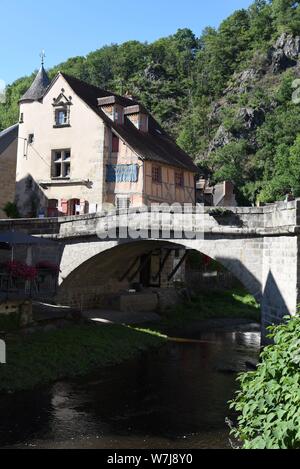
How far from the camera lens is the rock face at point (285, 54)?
7800 centimetres

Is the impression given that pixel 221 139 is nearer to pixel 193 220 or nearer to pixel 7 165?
pixel 7 165

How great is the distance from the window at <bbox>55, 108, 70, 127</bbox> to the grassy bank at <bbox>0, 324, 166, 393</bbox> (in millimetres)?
13155

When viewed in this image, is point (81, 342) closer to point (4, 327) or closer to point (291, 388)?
point (4, 327)

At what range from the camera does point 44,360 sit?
49.3ft

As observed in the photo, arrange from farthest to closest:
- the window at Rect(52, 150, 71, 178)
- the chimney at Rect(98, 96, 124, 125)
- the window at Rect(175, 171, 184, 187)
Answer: the window at Rect(175, 171, 184, 187) → the window at Rect(52, 150, 71, 178) → the chimney at Rect(98, 96, 124, 125)

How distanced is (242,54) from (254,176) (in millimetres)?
34489

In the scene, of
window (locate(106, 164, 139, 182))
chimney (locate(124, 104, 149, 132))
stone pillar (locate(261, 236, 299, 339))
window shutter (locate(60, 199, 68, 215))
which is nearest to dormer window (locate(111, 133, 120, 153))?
window (locate(106, 164, 139, 182))

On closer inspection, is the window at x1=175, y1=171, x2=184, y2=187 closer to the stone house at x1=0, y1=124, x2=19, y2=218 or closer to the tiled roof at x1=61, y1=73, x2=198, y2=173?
the tiled roof at x1=61, y1=73, x2=198, y2=173

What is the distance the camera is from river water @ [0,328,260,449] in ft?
33.3

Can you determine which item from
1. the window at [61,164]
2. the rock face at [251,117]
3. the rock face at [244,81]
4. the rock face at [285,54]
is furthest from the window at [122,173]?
the rock face at [285,54]

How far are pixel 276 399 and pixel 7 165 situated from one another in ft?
102

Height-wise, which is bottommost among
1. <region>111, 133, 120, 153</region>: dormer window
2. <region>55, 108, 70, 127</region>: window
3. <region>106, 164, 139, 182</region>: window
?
<region>106, 164, 139, 182</region>: window

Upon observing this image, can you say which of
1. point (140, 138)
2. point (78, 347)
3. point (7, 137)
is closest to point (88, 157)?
point (140, 138)

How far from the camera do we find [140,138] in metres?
29.0
